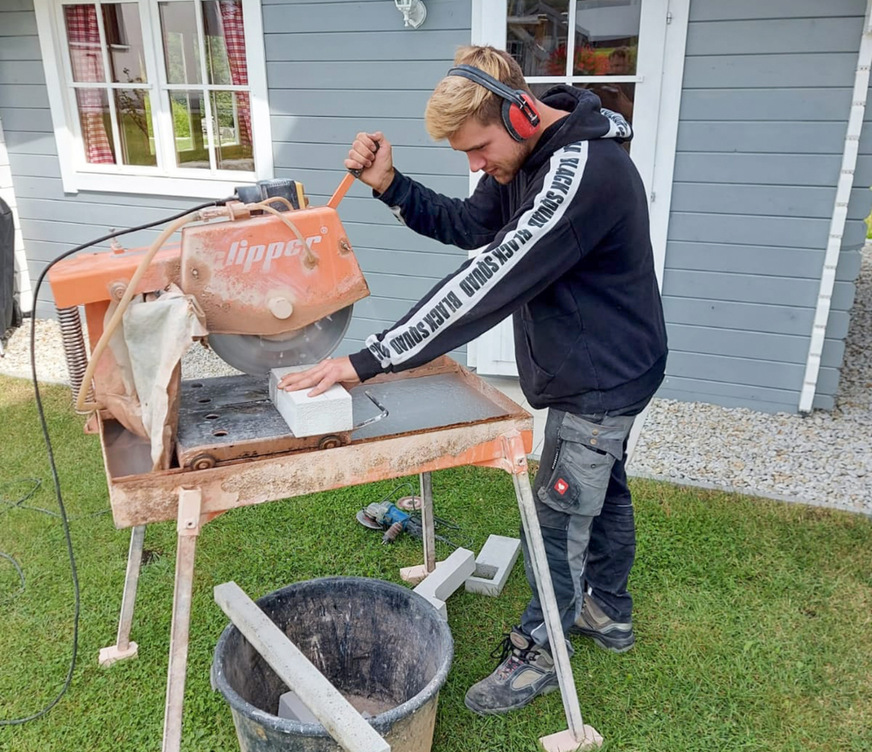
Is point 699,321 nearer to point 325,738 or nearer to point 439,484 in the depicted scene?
point 439,484

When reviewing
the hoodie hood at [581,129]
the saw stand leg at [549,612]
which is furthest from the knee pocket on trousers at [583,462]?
the hoodie hood at [581,129]

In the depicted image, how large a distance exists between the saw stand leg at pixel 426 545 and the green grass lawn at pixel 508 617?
83 millimetres

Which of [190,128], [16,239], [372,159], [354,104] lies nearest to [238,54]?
[190,128]

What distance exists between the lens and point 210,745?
2.09 meters

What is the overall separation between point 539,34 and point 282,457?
3161mm

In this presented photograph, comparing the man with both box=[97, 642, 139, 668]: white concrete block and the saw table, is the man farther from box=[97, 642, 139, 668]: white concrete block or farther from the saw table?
box=[97, 642, 139, 668]: white concrete block

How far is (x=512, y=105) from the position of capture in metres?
1.69

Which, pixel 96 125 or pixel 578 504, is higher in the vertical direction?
pixel 96 125

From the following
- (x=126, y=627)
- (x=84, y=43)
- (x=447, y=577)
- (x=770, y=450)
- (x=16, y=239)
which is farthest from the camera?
(x=16, y=239)

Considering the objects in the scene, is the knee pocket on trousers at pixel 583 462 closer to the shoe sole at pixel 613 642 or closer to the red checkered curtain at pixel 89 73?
the shoe sole at pixel 613 642

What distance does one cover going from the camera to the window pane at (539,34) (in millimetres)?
3869

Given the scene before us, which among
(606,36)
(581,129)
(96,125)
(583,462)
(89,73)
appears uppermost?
(606,36)

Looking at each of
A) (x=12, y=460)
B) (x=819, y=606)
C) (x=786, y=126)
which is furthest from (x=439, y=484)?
(x=786, y=126)

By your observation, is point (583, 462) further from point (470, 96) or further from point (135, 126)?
point (135, 126)
